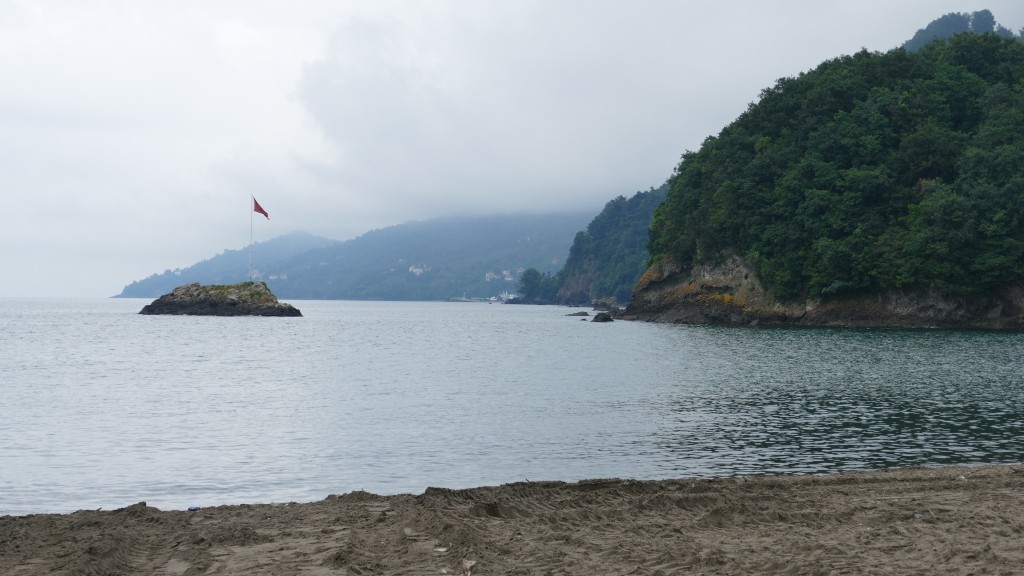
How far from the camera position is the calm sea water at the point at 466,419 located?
19.5m

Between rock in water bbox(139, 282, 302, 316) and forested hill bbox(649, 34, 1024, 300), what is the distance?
69263 millimetres

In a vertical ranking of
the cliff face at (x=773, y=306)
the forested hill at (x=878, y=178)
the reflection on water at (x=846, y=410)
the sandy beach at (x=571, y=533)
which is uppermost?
the forested hill at (x=878, y=178)

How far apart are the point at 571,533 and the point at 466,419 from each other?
54.9 ft

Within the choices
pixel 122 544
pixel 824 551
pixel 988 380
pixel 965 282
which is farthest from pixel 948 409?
pixel 965 282

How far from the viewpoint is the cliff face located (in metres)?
83.2

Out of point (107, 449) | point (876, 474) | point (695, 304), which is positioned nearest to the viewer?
point (876, 474)

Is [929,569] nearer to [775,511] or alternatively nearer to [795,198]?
[775,511]

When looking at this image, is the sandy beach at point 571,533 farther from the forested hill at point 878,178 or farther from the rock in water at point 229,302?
the rock in water at point 229,302

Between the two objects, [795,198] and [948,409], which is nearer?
[948,409]

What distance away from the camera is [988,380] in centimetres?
3825

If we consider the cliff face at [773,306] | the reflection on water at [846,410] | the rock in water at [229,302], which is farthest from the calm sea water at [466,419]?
the rock in water at [229,302]

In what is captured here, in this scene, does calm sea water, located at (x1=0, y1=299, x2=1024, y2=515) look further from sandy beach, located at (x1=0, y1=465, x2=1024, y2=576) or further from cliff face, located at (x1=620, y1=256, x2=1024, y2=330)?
cliff face, located at (x1=620, y1=256, x2=1024, y2=330)

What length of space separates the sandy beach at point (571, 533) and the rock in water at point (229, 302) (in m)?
125

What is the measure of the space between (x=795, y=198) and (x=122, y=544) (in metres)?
95.8
